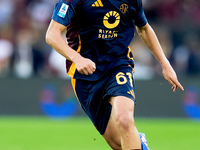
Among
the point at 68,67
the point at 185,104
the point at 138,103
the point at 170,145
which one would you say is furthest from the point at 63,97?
the point at 68,67

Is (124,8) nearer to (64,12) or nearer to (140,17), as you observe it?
(140,17)

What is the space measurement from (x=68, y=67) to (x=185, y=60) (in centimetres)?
945

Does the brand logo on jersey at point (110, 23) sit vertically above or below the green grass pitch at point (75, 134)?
above

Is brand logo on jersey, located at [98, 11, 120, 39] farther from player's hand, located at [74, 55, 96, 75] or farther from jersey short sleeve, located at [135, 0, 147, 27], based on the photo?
player's hand, located at [74, 55, 96, 75]

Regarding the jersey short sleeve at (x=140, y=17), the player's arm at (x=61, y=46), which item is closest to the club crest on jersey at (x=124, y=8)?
the jersey short sleeve at (x=140, y=17)

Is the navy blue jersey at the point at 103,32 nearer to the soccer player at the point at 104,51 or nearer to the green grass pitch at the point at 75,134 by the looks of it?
the soccer player at the point at 104,51

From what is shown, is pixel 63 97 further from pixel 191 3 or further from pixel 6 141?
pixel 191 3

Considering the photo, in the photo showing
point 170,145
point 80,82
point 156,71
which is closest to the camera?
point 80,82

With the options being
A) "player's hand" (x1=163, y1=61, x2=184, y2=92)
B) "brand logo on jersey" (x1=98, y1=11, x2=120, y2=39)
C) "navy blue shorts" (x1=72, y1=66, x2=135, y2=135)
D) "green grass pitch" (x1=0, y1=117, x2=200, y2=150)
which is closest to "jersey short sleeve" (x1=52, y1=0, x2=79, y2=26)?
"brand logo on jersey" (x1=98, y1=11, x2=120, y2=39)

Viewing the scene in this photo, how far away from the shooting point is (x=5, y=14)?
53.0 feet

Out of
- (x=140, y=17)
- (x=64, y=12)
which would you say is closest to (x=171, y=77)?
(x=140, y=17)

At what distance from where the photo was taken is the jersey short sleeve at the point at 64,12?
5.52 metres

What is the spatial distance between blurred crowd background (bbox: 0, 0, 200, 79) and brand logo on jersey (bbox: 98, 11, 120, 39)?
890 centimetres

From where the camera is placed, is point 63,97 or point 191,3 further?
point 191,3
